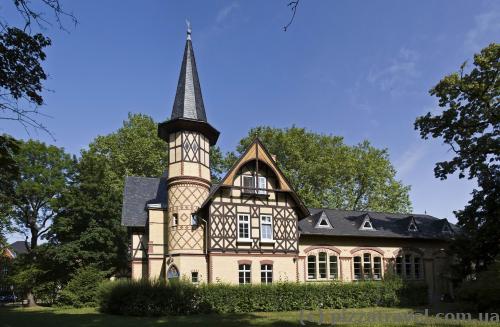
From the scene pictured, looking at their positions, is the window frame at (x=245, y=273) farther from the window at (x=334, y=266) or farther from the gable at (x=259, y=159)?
the window at (x=334, y=266)

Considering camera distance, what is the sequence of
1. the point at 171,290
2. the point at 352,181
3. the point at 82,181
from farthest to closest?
the point at 352,181 → the point at 82,181 → the point at 171,290

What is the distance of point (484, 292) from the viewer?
754 inches

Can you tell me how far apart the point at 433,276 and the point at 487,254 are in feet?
24.2

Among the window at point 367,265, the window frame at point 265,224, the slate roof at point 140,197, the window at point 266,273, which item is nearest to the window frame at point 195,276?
the window at point 266,273

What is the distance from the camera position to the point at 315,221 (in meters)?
33.0

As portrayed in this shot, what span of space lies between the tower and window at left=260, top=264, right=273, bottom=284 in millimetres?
3742

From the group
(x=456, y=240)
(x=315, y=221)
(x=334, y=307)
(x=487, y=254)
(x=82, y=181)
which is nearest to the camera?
(x=334, y=307)

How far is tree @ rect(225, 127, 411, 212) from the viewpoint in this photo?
47656 millimetres

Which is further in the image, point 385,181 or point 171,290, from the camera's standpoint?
point 385,181

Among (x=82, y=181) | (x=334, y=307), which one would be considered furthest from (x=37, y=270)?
(x=334, y=307)

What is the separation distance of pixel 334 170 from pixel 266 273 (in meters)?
21.2

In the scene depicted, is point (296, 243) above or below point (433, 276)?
above

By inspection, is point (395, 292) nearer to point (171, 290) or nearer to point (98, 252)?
point (171, 290)

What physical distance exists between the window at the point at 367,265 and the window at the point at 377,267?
43cm
